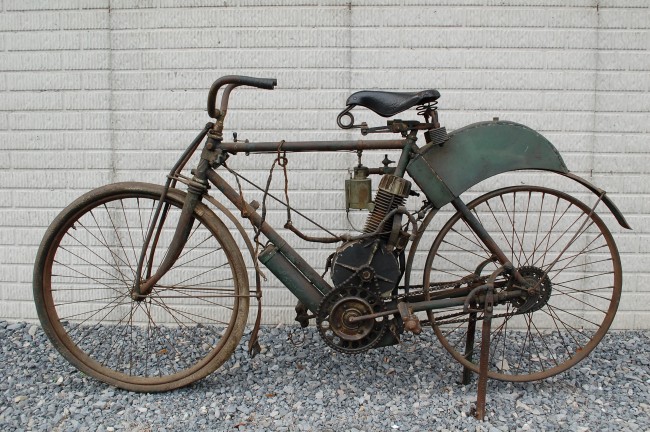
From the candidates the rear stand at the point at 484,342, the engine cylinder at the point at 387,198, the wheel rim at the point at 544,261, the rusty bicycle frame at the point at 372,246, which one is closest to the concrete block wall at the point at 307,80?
the wheel rim at the point at 544,261

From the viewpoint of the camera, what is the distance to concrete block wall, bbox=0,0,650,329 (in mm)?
3826

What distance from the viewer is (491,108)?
390 cm

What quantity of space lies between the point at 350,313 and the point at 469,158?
100 centimetres

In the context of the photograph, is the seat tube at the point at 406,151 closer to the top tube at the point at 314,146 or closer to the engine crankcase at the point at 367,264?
the top tube at the point at 314,146

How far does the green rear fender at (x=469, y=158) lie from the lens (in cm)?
302

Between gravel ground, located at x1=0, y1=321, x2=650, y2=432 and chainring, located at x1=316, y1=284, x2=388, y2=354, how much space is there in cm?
37

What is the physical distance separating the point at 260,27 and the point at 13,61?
5.48ft

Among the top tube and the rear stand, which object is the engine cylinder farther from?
the rear stand

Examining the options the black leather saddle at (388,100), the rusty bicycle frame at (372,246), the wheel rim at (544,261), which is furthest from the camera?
the wheel rim at (544,261)

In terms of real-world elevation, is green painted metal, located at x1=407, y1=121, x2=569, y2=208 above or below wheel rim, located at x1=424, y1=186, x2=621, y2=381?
above

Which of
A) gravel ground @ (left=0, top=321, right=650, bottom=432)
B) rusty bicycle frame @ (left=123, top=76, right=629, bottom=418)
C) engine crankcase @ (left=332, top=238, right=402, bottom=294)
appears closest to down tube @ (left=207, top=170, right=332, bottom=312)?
rusty bicycle frame @ (left=123, top=76, right=629, bottom=418)

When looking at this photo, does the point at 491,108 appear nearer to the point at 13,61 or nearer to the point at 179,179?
the point at 179,179

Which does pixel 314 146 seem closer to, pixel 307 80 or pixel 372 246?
pixel 372 246

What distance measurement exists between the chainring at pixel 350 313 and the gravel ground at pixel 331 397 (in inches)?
14.4
